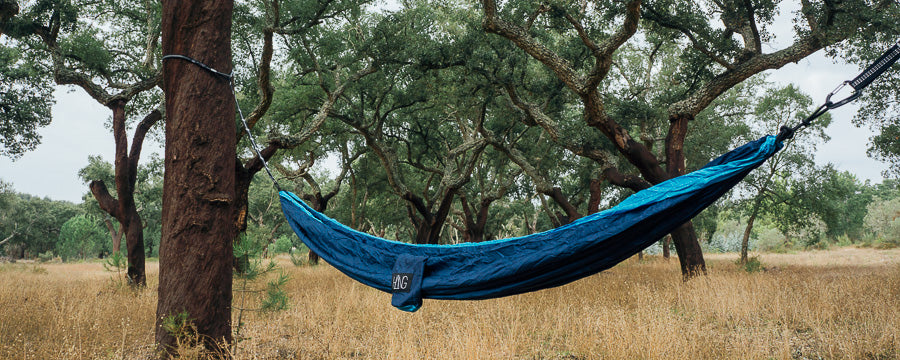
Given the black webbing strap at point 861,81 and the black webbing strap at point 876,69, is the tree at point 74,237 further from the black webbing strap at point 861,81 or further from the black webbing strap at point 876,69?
the black webbing strap at point 876,69

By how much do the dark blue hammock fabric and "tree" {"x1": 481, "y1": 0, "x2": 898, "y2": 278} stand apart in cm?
451

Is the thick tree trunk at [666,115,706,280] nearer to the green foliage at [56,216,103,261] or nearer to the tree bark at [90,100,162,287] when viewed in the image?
the tree bark at [90,100,162,287]

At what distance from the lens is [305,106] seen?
41.0 feet

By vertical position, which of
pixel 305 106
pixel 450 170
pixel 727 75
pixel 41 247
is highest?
pixel 305 106

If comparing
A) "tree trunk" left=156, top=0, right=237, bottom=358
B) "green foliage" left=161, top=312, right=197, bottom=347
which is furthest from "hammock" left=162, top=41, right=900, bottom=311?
"green foliage" left=161, top=312, right=197, bottom=347

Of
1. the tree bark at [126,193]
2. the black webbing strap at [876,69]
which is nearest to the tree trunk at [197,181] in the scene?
the black webbing strap at [876,69]

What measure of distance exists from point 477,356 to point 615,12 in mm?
7504

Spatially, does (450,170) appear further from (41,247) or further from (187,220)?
(41,247)

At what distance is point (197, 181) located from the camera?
10.4ft

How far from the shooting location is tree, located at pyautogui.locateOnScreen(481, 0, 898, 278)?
23.1 feet

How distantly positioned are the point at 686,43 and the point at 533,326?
24.7 feet

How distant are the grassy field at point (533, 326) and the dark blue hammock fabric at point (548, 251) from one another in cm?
91

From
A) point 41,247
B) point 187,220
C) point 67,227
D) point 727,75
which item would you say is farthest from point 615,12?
point 41,247

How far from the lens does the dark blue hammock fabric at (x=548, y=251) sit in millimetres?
2676
